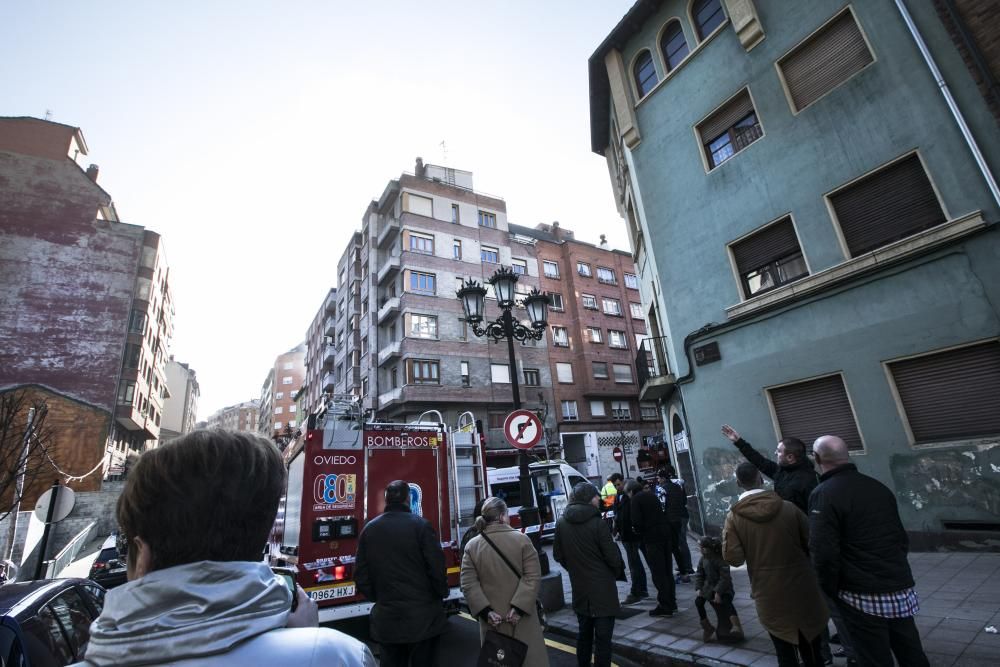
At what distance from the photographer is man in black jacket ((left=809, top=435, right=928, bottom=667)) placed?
3201 mm

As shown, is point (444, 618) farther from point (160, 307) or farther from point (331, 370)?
point (160, 307)

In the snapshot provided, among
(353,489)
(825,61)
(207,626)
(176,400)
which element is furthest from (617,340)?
(176,400)

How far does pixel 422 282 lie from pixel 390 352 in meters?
4.82

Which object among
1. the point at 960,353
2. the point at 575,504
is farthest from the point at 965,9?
the point at 575,504

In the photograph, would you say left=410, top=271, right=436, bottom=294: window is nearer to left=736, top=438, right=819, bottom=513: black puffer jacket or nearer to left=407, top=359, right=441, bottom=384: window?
left=407, top=359, right=441, bottom=384: window

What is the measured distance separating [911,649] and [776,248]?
9036mm

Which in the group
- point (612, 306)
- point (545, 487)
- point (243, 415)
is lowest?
point (545, 487)

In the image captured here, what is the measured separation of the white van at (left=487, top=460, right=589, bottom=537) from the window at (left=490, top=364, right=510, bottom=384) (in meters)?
14.2

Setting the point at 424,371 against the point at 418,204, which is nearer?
the point at 424,371

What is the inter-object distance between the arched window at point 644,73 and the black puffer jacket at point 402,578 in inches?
565

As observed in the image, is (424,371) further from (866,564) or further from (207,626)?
(207,626)

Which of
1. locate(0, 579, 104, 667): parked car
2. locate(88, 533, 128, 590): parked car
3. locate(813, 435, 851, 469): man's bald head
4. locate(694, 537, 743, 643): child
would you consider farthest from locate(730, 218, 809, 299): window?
locate(88, 533, 128, 590): parked car

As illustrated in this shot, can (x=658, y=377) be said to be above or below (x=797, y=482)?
above

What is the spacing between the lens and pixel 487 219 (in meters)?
34.8
